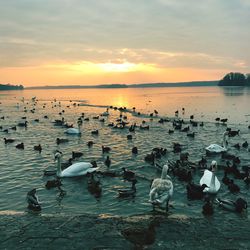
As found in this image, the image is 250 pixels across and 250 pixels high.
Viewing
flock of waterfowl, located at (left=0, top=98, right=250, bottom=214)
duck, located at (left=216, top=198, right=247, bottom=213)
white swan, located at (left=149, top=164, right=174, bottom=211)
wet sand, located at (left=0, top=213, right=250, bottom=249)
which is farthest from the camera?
flock of waterfowl, located at (left=0, top=98, right=250, bottom=214)

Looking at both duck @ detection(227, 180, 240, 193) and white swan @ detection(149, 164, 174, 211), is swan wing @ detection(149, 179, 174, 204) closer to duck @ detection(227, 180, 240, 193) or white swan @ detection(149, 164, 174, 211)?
white swan @ detection(149, 164, 174, 211)

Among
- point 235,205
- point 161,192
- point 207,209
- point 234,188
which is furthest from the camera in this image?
point 234,188

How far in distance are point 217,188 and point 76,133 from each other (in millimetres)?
21069

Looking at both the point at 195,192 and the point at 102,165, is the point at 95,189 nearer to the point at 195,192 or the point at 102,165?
the point at 195,192

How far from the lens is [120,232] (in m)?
11.7

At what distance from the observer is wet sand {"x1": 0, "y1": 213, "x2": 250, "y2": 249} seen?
1091 cm

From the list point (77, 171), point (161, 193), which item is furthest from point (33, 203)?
point (161, 193)

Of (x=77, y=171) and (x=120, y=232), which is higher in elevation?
(x=77, y=171)

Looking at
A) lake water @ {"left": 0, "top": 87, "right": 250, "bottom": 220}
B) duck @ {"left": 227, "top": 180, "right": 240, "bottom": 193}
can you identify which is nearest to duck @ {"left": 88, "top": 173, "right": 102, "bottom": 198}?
lake water @ {"left": 0, "top": 87, "right": 250, "bottom": 220}

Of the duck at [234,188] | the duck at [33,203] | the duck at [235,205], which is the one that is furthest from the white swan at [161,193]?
the duck at [33,203]

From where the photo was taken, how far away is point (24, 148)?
1083 inches

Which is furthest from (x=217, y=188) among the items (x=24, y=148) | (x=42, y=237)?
(x=24, y=148)

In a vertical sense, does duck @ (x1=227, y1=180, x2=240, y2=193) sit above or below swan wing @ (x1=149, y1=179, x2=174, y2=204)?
below

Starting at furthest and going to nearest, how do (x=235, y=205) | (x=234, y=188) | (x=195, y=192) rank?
(x=234, y=188), (x=195, y=192), (x=235, y=205)
